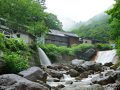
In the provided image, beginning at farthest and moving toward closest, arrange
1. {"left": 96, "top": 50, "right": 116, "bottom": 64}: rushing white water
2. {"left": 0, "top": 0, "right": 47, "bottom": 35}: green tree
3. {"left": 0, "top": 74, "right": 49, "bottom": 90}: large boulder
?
{"left": 96, "top": 50, "right": 116, "bottom": 64}: rushing white water < {"left": 0, "top": 0, "right": 47, "bottom": 35}: green tree < {"left": 0, "top": 74, "right": 49, "bottom": 90}: large boulder

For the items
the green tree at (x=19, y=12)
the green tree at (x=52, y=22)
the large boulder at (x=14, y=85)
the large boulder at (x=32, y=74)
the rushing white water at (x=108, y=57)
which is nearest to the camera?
the large boulder at (x=14, y=85)

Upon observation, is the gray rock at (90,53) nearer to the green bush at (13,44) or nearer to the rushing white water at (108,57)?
the rushing white water at (108,57)

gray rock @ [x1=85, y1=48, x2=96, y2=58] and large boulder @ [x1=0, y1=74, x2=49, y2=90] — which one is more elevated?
large boulder @ [x1=0, y1=74, x2=49, y2=90]

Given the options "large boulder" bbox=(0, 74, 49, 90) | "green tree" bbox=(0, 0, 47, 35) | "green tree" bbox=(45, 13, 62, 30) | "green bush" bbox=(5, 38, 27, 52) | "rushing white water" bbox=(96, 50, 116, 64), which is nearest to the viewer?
"large boulder" bbox=(0, 74, 49, 90)

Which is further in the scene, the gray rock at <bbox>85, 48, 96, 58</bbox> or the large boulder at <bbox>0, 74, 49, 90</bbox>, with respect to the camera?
the gray rock at <bbox>85, 48, 96, 58</bbox>

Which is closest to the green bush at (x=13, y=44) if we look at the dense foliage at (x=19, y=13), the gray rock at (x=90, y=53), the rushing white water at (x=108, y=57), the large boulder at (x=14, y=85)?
the large boulder at (x=14, y=85)

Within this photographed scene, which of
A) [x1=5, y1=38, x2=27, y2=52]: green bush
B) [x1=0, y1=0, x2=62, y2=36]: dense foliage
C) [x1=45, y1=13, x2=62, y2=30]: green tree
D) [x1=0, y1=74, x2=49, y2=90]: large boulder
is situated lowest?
[x1=0, y1=74, x2=49, y2=90]: large boulder

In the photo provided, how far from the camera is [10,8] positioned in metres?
18.2

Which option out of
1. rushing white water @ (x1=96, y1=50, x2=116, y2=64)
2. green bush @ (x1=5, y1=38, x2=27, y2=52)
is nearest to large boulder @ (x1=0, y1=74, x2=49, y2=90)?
green bush @ (x1=5, y1=38, x2=27, y2=52)

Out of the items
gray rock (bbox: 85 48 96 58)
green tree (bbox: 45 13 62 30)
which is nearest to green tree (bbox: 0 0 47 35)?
gray rock (bbox: 85 48 96 58)

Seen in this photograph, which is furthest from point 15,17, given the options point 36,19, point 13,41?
point 13,41

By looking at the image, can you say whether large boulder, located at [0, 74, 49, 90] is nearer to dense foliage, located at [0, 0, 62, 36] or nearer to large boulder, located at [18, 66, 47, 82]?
large boulder, located at [18, 66, 47, 82]

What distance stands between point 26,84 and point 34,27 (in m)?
15.4

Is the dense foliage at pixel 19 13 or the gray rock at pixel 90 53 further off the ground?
the dense foliage at pixel 19 13
